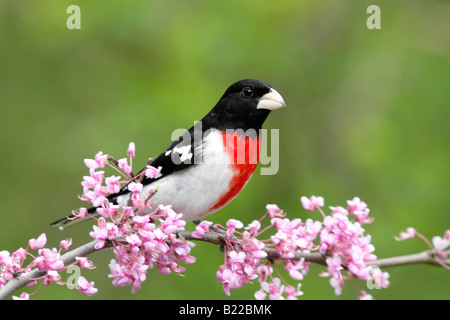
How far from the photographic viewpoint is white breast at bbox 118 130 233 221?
3.12 m

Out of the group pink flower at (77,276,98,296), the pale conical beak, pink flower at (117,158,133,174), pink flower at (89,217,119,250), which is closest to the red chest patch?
the pale conical beak

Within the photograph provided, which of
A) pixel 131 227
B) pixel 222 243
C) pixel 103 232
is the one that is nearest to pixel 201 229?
pixel 222 243

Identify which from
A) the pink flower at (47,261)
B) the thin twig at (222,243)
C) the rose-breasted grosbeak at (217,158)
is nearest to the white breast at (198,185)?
the rose-breasted grosbeak at (217,158)

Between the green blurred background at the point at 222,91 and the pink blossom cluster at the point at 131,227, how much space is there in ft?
9.15

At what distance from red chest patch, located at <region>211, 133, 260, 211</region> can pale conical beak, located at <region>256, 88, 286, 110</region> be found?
20cm

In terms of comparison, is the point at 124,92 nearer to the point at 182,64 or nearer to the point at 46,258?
the point at 182,64

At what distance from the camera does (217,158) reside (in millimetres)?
3184

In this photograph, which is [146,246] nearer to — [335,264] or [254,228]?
[254,228]

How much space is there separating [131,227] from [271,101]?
3.76 ft

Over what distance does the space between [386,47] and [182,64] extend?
245cm

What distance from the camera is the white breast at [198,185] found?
3123 mm

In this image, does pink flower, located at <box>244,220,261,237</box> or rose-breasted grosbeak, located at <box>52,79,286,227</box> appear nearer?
pink flower, located at <box>244,220,261,237</box>

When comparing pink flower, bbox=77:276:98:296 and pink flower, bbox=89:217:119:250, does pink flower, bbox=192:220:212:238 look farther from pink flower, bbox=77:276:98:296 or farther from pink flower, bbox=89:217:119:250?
pink flower, bbox=77:276:98:296

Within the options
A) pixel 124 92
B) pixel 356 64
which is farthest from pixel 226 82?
pixel 356 64
